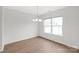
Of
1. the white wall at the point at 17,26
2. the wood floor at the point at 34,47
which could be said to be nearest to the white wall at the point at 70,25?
the wood floor at the point at 34,47

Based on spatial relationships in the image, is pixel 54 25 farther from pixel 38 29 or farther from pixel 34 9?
pixel 34 9

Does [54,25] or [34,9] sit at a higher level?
[34,9]

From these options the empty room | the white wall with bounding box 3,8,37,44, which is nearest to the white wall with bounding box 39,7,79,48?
the empty room

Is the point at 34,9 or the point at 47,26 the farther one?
the point at 47,26

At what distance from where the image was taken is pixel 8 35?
5.00 ft

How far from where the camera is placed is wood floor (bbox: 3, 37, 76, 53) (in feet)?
5.03

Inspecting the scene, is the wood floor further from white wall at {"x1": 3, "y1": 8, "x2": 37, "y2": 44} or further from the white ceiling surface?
the white ceiling surface

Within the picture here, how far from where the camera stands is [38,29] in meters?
1.64

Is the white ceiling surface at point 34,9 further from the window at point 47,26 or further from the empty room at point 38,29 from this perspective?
the window at point 47,26

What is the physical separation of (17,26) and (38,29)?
0.42m

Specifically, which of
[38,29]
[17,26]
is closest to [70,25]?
[38,29]

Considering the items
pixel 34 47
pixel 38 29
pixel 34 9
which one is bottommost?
pixel 34 47

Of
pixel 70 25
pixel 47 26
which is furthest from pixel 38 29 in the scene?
pixel 70 25
